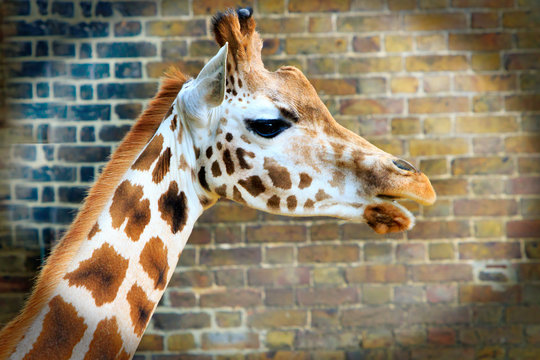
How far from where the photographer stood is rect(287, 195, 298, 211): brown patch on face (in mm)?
1064

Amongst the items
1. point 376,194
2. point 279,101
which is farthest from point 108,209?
point 376,194

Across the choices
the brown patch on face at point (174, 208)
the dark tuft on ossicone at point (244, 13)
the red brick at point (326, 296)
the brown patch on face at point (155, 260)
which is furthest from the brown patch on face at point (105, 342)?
the red brick at point (326, 296)

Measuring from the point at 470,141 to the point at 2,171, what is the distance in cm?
218

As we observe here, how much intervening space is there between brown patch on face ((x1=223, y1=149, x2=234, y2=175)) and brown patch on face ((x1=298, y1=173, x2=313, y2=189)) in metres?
0.16

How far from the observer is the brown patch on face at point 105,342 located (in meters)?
0.92

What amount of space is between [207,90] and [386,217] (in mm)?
481

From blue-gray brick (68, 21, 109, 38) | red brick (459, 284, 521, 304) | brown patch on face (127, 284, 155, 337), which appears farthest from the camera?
red brick (459, 284, 521, 304)

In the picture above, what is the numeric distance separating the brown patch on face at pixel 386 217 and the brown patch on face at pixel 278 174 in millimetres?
188

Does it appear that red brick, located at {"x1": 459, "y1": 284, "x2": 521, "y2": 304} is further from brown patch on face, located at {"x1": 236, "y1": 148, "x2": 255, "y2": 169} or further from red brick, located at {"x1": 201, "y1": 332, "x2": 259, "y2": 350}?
brown patch on face, located at {"x1": 236, "y1": 148, "x2": 255, "y2": 169}

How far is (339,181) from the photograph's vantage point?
1.06 metres

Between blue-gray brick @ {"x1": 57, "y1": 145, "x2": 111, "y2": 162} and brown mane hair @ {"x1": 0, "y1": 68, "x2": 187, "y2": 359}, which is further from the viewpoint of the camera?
blue-gray brick @ {"x1": 57, "y1": 145, "x2": 111, "y2": 162}

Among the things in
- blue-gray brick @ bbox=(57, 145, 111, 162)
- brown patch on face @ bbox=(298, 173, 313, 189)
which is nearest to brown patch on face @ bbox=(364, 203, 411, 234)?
brown patch on face @ bbox=(298, 173, 313, 189)

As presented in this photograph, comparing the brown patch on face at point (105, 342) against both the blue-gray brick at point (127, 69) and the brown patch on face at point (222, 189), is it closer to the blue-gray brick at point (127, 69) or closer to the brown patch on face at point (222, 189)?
the brown patch on face at point (222, 189)

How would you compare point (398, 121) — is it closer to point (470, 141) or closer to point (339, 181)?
point (470, 141)
